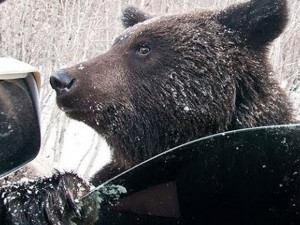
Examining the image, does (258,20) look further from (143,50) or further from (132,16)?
(132,16)

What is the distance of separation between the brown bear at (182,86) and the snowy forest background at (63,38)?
5.11m

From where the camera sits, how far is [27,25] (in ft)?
27.9

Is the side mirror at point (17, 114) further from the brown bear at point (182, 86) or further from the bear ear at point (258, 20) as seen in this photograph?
the bear ear at point (258, 20)

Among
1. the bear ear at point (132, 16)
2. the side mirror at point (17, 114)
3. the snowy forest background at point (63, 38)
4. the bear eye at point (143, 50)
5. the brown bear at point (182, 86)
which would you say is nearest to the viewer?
the side mirror at point (17, 114)

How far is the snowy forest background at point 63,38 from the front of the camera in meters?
8.37

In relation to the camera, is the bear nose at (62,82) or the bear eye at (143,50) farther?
the bear eye at (143,50)

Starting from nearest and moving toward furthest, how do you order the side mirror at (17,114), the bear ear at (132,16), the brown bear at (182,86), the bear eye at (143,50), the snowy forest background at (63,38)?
the side mirror at (17,114) → the brown bear at (182,86) → the bear eye at (143,50) → the bear ear at (132,16) → the snowy forest background at (63,38)

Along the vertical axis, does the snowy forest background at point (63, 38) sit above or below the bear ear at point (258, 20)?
below

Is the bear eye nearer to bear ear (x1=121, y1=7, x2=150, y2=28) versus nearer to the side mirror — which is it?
bear ear (x1=121, y1=7, x2=150, y2=28)

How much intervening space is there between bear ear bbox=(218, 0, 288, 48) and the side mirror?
181cm

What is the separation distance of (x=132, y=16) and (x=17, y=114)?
2521mm

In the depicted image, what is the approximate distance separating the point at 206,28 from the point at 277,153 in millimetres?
1805

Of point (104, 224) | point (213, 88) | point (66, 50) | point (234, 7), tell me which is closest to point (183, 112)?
point (213, 88)

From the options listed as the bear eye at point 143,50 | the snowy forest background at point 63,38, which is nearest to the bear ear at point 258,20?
the bear eye at point 143,50
